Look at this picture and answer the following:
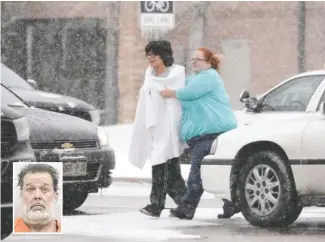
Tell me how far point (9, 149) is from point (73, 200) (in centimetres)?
343

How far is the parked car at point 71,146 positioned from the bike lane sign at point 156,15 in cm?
332

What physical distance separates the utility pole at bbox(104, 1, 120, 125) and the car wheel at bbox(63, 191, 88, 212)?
524 inches

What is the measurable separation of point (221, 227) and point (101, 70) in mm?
15502

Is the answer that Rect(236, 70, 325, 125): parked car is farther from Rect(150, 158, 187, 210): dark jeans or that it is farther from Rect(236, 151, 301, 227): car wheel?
Rect(236, 151, 301, 227): car wheel

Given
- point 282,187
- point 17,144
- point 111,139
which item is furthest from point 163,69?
Answer: point 111,139

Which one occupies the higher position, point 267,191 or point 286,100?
point 286,100

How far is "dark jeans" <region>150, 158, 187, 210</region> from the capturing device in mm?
11703

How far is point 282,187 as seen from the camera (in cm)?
1042

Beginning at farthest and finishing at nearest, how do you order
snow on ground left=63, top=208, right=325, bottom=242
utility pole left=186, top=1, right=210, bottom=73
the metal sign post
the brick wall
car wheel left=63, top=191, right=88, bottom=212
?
the brick wall
utility pole left=186, top=1, right=210, bottom=73
the metal sign post
car wheel left=63, top=191, right=88, bottom=212
snow on ground left=63, top=208, right=325, bottom=242

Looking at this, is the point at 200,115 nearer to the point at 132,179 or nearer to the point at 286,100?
the point at 286,100

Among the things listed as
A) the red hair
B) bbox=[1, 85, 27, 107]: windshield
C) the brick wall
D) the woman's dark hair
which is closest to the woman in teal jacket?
the red hair

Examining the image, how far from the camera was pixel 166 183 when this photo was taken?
11.8 m

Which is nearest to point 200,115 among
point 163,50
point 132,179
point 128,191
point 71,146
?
point 163,50

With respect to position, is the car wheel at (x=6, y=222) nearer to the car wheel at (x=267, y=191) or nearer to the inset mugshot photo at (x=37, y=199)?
the inset mugshot photo at (x=37, y=199)
